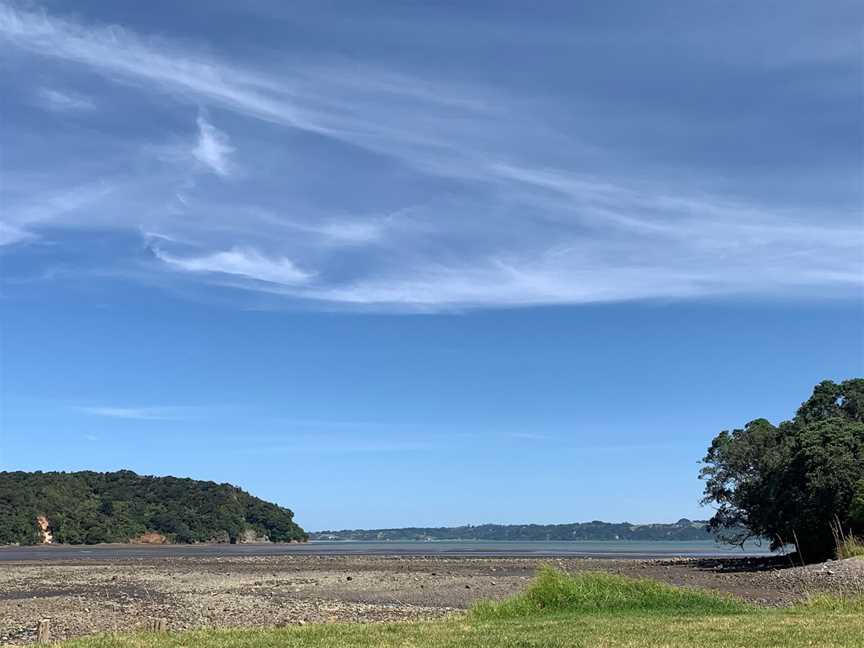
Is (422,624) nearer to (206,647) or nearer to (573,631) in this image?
(573,631)

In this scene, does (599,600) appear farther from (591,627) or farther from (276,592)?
(276,592)

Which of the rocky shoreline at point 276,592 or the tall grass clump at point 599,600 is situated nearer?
the tall grass clump at point 599,600

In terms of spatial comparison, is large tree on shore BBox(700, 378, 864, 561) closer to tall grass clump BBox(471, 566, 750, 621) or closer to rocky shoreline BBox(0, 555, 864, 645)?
rocky shoreline BBox(0, 555, 864, 645)

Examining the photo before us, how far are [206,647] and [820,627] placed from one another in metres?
14.0

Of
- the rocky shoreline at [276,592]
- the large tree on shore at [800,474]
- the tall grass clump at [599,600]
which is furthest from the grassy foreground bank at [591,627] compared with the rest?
the large tree on shore at [800,474]

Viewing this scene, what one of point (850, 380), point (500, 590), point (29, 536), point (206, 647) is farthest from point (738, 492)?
point (29, 536)

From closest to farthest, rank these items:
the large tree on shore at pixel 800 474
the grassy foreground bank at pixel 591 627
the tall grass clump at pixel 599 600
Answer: the grassy foreground bank at pixel 591 627
the tall grass clump at pixel 599 600
the large tree on shore at pixel 800 474

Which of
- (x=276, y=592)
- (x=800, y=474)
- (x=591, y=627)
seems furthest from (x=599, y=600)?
(x=800, y=474)

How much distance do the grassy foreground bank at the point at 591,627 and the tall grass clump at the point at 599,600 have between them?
0.03 metres

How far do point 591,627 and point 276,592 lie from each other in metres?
27.5

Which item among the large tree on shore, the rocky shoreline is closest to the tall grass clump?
the rocky shoreline

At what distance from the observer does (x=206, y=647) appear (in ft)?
59.2

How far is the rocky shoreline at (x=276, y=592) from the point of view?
100 feet

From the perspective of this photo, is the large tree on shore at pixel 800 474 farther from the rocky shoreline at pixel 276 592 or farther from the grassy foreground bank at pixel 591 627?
the grassy foreground bank at pixel 591 627
